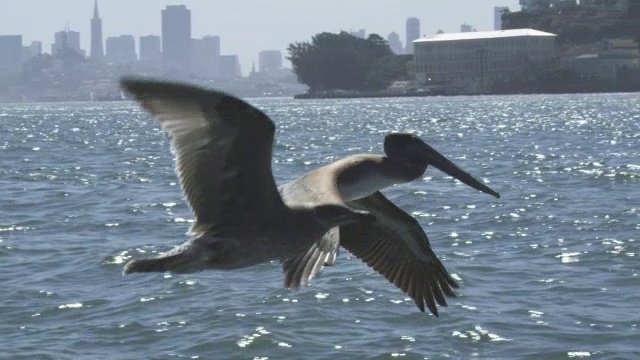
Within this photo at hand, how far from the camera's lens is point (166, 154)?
5100 cm

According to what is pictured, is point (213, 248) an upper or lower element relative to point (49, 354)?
upper

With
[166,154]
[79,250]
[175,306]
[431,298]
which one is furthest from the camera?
[166,154]

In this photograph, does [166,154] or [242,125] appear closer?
[242,125]

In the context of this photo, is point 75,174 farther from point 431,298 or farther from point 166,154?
point 431,298

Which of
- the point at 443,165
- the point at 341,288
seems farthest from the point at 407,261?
the point at 341,288

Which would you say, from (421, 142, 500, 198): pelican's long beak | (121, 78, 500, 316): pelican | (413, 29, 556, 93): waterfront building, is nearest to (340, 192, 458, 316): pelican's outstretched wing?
(121, 78, 500, 316): pelican

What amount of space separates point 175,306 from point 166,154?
35387 mm

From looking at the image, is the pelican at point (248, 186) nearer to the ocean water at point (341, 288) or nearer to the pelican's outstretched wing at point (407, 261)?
the pelican's outstretched wing at point (407, 261)

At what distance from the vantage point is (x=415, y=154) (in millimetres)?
8578

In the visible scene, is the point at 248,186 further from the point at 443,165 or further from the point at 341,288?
the point at 341,288

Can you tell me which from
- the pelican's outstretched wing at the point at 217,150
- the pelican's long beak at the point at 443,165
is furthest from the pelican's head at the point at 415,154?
the pelican's outstretched wing at the point at 217,150

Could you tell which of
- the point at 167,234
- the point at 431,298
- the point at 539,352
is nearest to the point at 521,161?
the point at 167,234

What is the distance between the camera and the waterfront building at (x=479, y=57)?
610 ft

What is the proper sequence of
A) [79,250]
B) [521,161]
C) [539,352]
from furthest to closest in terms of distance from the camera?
[521,161], [79,250], [539,352]
